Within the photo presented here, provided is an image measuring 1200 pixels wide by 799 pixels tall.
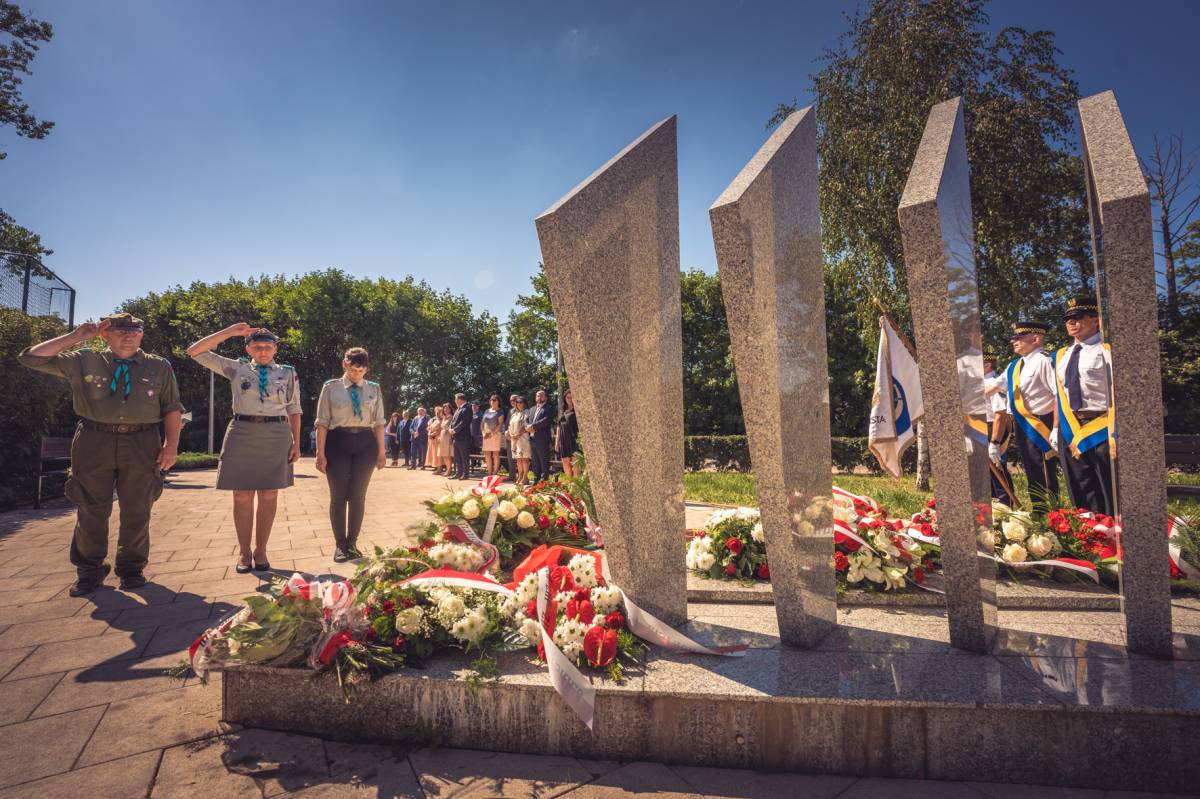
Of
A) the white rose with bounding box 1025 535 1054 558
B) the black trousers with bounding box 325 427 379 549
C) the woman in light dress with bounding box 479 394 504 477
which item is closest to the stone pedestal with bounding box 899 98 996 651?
the white rose with bounding box 1025 535 1054 558

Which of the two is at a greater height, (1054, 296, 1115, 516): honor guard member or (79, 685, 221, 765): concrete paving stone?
(1054, 296, 1115, 516): honor guard member

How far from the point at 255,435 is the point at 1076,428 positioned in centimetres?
765

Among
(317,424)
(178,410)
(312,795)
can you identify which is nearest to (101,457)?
(178,410)

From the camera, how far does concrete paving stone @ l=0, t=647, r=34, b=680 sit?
2922 millimetres

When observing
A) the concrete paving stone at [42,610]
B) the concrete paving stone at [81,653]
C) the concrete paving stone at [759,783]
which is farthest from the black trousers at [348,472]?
the concrete paving stone at [759,783]

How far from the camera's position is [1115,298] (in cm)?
246

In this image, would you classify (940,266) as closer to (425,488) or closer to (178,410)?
(178,410)

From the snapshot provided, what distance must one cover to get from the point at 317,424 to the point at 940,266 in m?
5.15

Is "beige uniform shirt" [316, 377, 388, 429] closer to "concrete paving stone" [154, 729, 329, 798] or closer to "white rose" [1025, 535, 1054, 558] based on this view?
"concrete paving stone" [154, 729, 329, 798]

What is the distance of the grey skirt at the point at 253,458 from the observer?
475 centimetres

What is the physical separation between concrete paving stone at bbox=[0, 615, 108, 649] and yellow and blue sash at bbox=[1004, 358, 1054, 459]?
917 cm

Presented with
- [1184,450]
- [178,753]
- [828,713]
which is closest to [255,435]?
[178,753]

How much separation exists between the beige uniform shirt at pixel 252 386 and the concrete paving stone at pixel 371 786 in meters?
3.51

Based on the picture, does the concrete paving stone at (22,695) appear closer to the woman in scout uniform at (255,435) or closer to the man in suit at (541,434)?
the woman in scout uniform at (255,435)
